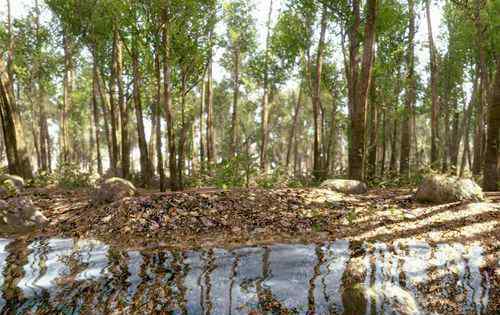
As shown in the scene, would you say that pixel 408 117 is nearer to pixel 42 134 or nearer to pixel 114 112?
pixel 114 112

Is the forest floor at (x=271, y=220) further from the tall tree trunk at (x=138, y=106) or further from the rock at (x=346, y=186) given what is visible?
the tall tree trunk at (x=138, y=106)

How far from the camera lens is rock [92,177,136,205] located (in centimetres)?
1050

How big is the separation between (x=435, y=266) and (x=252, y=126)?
49044 millimetres

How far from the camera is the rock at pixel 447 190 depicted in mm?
9141

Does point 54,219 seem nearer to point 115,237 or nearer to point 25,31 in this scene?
point 115,237

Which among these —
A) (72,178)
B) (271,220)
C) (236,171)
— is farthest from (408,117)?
(72,178)

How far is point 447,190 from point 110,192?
927cm

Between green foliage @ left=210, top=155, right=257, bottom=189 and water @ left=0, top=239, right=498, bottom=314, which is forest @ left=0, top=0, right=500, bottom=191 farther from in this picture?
water @ left=0, top=239, right=498, bottom=314

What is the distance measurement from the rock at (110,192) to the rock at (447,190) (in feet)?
27.7

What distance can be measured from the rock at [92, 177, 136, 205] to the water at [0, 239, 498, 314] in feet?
11.4

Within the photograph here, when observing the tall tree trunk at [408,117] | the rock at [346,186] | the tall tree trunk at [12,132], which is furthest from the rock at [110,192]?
the tall tree trunk at [408,117]

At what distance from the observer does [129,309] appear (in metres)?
4.36

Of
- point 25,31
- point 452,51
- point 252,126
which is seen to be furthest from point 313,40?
point 252,126

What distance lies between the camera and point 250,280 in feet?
17.4
